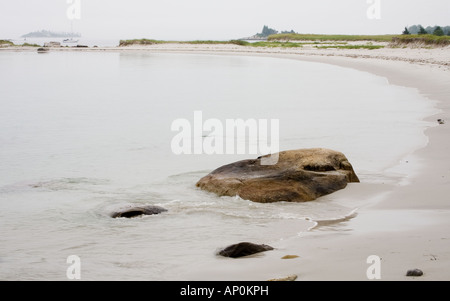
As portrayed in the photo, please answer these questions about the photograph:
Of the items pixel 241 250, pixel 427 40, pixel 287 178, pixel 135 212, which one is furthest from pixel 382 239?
pixel 427 40

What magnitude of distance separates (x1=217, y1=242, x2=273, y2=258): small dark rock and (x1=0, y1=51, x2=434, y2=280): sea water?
234 millimetres

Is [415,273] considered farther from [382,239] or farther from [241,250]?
[241,250]

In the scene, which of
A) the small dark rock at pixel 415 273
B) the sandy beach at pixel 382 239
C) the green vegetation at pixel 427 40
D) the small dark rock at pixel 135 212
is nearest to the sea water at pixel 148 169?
the small dark rock at pixel 135 212

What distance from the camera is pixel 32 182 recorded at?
479 inches

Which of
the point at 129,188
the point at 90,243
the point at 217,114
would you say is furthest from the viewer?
the point at 217,114

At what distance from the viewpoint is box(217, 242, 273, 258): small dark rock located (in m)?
7.09

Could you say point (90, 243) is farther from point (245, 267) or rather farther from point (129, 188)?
point (129, 188)

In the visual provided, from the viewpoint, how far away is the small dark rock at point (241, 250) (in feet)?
23.3

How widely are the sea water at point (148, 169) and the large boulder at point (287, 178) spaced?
22 cm

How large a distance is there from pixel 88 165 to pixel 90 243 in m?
6.09

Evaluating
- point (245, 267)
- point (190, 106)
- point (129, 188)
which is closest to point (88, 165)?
point (129, 188)

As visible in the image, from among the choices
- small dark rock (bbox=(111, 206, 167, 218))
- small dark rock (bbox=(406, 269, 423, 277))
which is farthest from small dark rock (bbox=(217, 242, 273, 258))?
small dark rock (bbox=(111, 206, 167, 218))

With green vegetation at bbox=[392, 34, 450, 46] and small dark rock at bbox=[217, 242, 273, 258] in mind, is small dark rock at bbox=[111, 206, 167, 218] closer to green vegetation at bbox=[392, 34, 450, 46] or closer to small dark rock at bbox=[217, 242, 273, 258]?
small dark rock at bbox=[217, 242, 273, 258]
